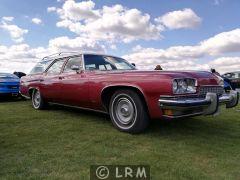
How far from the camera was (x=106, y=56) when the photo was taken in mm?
7133

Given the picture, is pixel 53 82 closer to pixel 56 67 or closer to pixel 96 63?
pixel 56 67

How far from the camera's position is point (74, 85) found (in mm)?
6727

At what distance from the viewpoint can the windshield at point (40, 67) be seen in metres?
8.45

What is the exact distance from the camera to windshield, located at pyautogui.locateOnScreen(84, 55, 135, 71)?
22.1ft

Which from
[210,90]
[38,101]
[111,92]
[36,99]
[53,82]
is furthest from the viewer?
[36,99]

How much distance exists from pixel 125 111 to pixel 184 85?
3.86ft

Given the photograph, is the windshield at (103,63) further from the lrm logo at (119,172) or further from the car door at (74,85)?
the lrm logo at (119,172)

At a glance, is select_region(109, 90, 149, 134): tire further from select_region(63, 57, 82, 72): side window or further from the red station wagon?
select_region(63, 57, 82, 72): side window

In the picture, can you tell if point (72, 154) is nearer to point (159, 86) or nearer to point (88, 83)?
point (159, 86)

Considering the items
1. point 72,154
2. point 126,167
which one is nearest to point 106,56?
point 72,154

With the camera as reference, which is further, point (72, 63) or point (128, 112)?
point (72, 63)

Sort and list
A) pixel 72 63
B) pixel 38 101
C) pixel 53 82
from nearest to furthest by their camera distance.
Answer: pixel 72 63 → pixel 53 82 → pixel 38 101

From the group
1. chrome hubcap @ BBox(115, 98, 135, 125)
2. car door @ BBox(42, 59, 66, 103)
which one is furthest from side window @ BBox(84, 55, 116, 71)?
chrome hubcap @ BBox(115, 98, 135, 125)

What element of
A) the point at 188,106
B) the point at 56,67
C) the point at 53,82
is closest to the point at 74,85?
the point at 53,82
